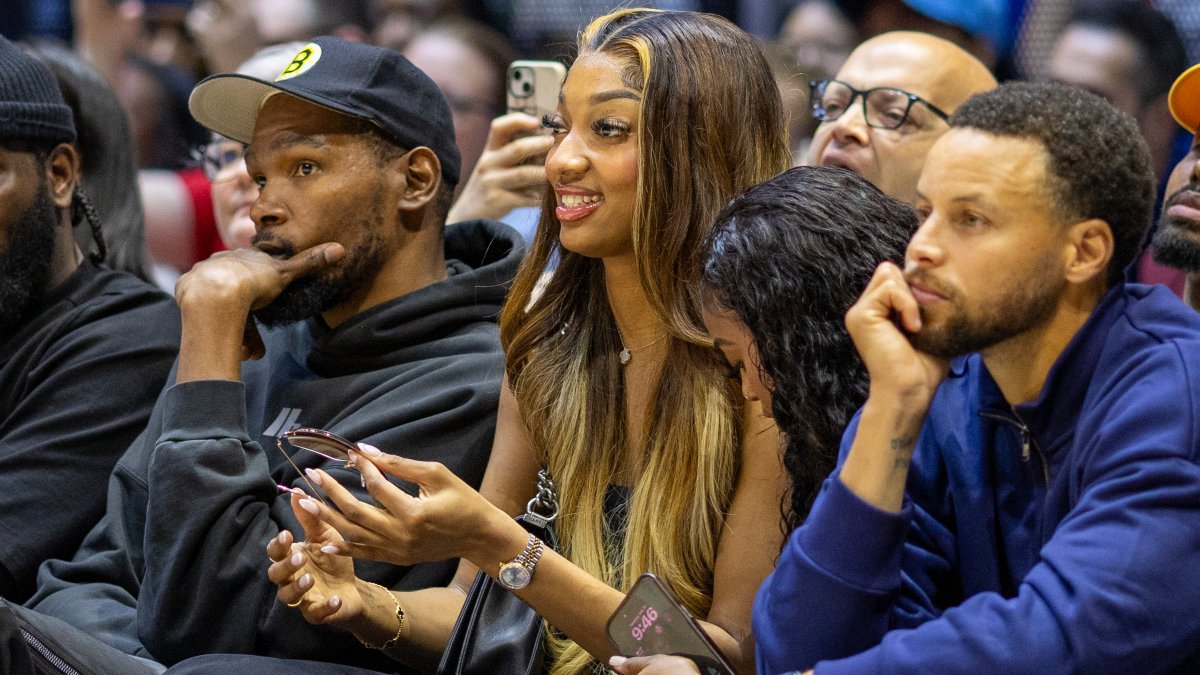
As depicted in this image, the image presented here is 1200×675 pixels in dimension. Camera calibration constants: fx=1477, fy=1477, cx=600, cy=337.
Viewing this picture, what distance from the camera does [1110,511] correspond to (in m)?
1.81

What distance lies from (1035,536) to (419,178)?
5.46 feet

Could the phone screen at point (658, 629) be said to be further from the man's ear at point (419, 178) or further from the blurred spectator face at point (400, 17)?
the blurred spectator face at point (400, 17)

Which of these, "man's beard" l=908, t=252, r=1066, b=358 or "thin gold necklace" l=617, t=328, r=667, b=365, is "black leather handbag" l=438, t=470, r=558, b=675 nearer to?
"thin gold necklace" l=617, t=328, r=667, b=365

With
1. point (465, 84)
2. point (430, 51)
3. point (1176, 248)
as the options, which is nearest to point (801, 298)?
point (1176, 248)

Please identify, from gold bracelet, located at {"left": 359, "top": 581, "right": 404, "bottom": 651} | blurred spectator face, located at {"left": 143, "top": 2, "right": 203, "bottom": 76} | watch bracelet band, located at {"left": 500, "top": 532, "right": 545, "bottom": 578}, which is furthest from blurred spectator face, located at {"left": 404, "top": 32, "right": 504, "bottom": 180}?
watch bracelet band, located at {"left": 500, "top": 532, "right": 545, "bottom": 578}

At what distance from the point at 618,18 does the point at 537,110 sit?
1.07 m

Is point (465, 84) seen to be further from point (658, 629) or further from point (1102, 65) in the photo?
point (658, 629)

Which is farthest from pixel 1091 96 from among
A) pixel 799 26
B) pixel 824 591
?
→ pixel 799 26

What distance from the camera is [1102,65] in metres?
4.38

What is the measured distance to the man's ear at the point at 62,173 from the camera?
3641 millimetres

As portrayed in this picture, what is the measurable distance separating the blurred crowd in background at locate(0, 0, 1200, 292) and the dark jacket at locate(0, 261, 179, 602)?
0.41m

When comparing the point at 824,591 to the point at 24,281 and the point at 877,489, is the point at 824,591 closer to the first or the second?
the point at 877,489

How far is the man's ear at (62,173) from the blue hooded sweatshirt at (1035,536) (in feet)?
7.63

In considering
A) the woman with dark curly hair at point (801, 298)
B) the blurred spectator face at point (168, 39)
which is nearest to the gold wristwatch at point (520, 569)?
the woman with dark curly hair at point (801, 298)
